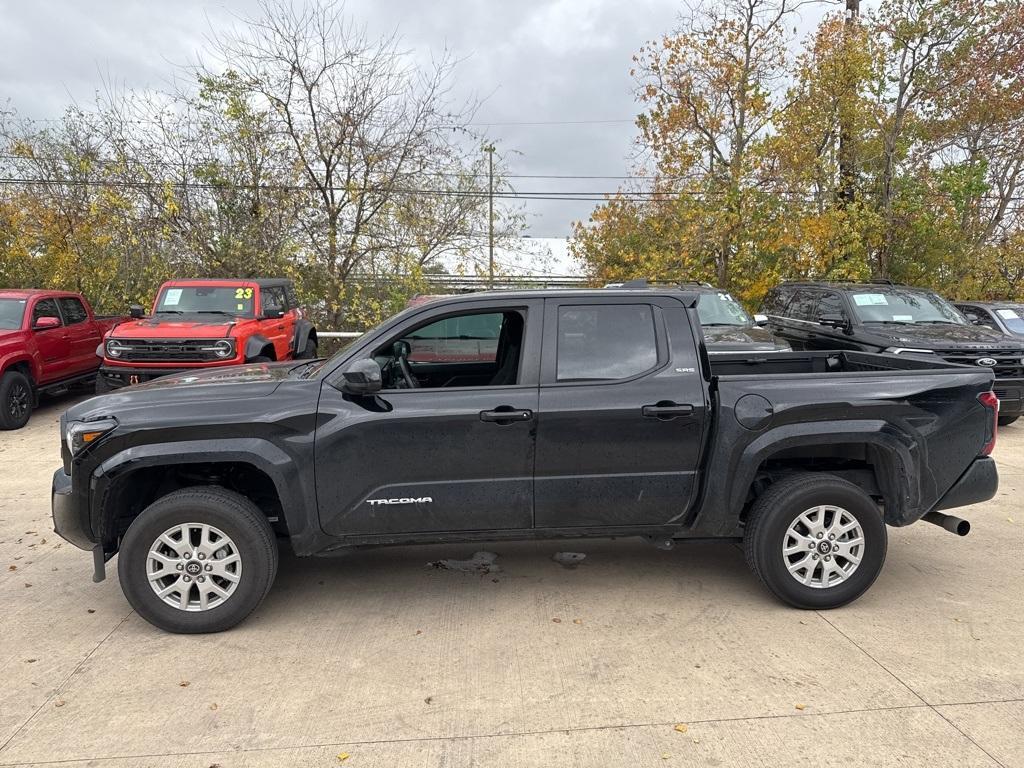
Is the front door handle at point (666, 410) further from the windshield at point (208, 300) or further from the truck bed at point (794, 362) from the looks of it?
the windshield at point (208, 300)

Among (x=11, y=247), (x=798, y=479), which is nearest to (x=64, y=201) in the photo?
(x=11, y=247)

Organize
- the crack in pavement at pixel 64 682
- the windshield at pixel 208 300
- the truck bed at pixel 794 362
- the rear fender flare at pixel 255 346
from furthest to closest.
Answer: the windshield at pixel 208 300 < the rear fender flare at pixel 255 346 < the truck bed at pixel 794 362 < the crack in pavement at pixel 64 682

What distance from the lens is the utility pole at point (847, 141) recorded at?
14.8 metres

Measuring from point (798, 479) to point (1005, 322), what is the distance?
9475 millimetres

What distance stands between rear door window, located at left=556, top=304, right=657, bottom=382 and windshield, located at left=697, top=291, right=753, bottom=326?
6.11 meters

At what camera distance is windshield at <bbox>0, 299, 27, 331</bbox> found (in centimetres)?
987

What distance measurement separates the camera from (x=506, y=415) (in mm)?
3877

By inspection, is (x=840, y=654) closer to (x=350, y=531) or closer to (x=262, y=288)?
(x=350, y=531)

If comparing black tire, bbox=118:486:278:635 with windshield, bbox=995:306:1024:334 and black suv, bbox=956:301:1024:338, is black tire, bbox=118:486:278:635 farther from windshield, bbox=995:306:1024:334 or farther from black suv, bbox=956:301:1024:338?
windshield, bbox=995:306:1024:334

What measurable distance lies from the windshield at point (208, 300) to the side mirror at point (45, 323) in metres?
1.38

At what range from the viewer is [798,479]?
412cm

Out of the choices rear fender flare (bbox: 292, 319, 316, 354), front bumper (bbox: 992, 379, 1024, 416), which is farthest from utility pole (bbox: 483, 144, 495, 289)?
front bumper (bbox: 992, 379, 1024, 416)

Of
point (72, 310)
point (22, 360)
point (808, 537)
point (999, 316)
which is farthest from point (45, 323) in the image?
point (999, 316)

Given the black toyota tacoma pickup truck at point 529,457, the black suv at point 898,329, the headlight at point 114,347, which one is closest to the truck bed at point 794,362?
the black toyota tacoma pickup truck at point 529,457
